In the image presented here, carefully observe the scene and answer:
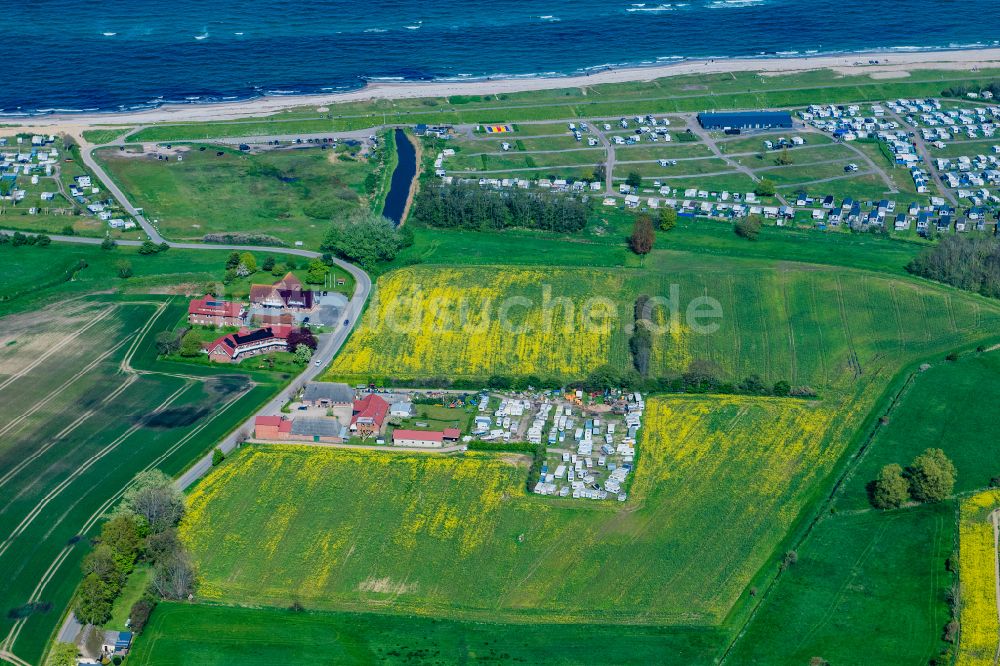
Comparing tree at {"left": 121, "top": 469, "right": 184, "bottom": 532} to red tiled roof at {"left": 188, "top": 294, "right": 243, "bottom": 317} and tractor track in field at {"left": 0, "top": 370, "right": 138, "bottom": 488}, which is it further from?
red tiled roof at {"left": 188, "top": 294, "right": 243, "bottom": 317}

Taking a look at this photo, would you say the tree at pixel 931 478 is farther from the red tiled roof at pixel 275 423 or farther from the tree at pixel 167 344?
the tree at pixel 167 344

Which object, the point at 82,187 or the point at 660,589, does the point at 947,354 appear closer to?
the point at 660,589

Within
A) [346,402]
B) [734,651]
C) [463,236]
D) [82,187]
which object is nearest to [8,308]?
[82,187]

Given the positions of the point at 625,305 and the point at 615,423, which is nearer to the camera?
the point at 615,423

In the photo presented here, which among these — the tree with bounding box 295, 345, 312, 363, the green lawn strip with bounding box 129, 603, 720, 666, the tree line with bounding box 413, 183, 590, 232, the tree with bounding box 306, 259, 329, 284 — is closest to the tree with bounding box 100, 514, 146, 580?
the green lawn strip with bounding box 129, 603, 720, 666

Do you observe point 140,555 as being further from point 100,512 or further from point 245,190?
point 245,190

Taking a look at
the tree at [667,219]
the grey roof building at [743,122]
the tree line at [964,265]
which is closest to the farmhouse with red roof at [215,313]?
the tree at [667,219]
